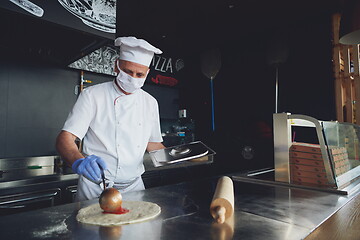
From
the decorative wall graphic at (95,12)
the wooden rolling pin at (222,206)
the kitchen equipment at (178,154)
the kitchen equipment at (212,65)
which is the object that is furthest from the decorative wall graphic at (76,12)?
the kitchen equipment at (212,65)

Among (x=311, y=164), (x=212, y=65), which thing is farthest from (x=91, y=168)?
(x=212, y=65)

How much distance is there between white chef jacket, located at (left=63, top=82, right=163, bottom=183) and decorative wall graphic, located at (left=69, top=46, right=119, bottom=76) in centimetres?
172

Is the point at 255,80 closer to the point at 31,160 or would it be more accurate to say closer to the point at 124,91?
the point at 124,91

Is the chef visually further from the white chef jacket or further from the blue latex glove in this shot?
the blue latex glove

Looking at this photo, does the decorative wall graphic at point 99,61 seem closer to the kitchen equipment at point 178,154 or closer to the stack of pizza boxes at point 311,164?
the kitchen equipment at point 178,154

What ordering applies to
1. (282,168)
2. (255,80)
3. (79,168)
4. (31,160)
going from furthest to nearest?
1. (255,80)
2. (31,160)
3. (282,168)
4. (79,168)

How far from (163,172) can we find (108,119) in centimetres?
187

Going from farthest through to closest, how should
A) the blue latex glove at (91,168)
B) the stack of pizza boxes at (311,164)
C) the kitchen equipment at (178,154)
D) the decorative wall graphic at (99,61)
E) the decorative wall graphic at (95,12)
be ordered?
the decorative wall graphic at (99,61) → the decorative wall graphic at (95,12) → the stack of pizza boxes at (311,164) → the kitchen equipment at (178,154) → the blue latex glove at (91,168)

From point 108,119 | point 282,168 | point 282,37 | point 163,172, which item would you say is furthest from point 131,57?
point 282,37

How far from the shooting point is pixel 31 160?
8.43ft

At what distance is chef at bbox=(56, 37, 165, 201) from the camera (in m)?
1.51

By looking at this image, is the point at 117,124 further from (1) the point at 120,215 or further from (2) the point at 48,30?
(2) the point at 48,30

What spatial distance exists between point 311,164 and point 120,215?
123 centimetres

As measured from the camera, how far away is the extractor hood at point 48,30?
1767 mm
